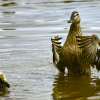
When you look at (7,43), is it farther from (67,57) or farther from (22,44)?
(67,57)

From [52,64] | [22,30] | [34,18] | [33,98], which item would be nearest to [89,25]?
[22,30]

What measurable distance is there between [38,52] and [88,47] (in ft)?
7.52

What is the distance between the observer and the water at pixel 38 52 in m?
9.40

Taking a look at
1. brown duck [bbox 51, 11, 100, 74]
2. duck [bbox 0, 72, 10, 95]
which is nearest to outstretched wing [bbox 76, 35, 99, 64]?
brown duck [bbox 51, 11, 100, 74]

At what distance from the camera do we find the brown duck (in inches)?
407

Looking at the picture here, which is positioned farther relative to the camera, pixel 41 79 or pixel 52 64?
pixel 52 64

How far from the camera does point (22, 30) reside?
1616cm

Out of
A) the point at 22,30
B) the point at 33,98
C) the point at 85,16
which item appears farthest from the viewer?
the point at 85,16

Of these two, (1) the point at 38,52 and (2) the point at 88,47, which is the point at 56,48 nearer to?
(2) the point at 88,47

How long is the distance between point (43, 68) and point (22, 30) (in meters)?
5.14

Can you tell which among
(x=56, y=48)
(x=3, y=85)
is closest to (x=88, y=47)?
(x=56, y=48)

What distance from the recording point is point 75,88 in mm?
9766

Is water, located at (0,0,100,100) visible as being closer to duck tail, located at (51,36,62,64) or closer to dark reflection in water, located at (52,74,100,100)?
dark reflection in water, located at (52,74,100,100)

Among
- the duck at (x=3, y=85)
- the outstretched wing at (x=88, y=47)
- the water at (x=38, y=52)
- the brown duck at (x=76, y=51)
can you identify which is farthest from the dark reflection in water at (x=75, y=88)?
the duck at (x=3, y=85)
